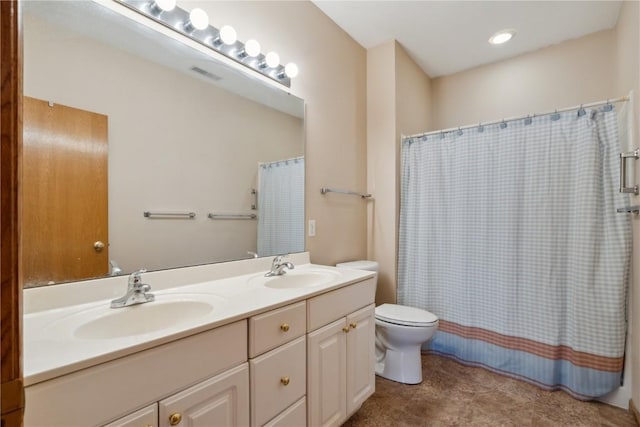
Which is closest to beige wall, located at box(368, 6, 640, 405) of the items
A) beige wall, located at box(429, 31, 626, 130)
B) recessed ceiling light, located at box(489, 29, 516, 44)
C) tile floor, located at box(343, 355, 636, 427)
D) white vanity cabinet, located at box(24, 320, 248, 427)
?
beige wall, located at box(429, 31, 626, 130)

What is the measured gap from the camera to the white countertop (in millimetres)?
656

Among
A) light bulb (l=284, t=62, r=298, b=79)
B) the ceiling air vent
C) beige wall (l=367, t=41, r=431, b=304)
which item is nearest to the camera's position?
the ceiling air vent

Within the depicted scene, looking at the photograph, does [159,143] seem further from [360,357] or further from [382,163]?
[382,163]

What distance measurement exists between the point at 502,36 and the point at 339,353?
2.64 meters

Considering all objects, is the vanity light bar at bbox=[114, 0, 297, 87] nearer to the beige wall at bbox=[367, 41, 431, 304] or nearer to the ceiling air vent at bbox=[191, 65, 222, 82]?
the ceiling air vent at bbox=[191, 65, 222, 82]

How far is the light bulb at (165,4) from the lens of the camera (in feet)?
4.10

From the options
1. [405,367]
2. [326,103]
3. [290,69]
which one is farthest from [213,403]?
[326,103]

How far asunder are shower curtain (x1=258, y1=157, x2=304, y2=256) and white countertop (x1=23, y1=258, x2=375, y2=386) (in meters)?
0.21

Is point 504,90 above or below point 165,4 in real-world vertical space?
above

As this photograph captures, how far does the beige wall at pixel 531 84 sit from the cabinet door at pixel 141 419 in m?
3.16

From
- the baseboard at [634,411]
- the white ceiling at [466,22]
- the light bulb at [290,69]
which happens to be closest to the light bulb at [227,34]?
the light bulb at [290,69]

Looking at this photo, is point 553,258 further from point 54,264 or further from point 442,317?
point 54,264

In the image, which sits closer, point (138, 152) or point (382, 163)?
point (138, 152)

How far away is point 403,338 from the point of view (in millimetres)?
1921
